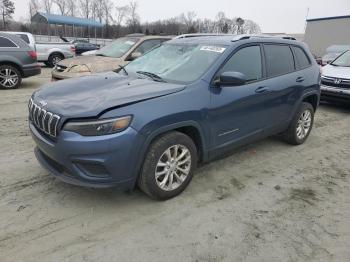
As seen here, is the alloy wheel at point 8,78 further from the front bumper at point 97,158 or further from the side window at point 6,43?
the front bumper at point 97,158

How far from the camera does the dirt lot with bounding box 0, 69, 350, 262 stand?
295cm

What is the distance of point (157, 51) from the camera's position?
16.4ft

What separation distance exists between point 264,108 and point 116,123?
2.34m

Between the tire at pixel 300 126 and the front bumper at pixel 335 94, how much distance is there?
3.13 m

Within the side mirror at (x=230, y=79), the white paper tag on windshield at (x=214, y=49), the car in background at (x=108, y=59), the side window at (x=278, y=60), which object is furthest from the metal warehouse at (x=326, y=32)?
the side mirror at (x=230, y=79)

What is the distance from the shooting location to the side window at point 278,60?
4.83 metres

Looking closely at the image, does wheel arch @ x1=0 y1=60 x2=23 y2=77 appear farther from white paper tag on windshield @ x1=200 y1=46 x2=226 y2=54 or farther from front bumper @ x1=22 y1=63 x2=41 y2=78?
white paper tag on windshield @ x1=200 y1=46 x2=226 y2=54

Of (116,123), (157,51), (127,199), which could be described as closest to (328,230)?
(127,199)

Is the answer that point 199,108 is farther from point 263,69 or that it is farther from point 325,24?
point 325,24

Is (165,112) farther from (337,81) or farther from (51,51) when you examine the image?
(51,51)

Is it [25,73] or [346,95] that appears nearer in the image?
[346,95]

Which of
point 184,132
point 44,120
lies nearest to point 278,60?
point 184,132

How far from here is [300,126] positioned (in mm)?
5730

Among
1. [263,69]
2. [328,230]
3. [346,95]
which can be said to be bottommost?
[328,230]
